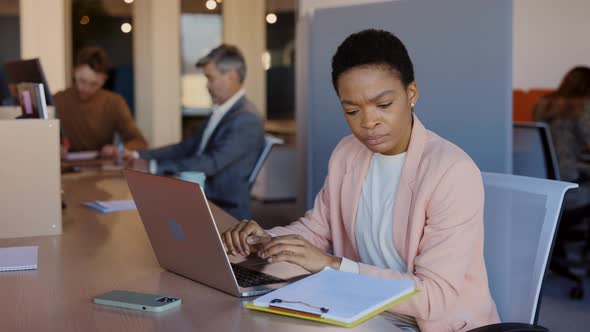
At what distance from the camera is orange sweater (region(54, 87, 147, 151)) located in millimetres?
5371

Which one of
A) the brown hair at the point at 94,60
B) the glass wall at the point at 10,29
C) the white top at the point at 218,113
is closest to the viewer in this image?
the white top at the point at 218,113

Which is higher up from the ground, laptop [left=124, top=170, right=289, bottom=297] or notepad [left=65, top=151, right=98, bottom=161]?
laptop [left=124, top=170, right=289, bottom=297]

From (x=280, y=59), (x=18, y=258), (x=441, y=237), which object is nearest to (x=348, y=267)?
(x=441, y=237)

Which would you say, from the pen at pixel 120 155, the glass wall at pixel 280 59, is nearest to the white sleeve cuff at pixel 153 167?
the pen at pixel 120 155

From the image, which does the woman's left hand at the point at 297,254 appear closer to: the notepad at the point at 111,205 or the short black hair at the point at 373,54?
the short black hair at the point at 373,54

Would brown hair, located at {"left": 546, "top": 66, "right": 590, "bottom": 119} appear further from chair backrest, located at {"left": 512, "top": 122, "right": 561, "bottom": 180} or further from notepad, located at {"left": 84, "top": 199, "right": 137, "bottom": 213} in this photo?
notepad, located at {"left": 84, "top": 199, "right": 137, "bottom": 213}

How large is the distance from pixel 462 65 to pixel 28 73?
2.20m

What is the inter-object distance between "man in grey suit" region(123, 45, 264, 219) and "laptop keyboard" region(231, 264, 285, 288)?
2.27 meters

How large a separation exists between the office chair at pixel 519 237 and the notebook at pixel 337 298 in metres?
0.44

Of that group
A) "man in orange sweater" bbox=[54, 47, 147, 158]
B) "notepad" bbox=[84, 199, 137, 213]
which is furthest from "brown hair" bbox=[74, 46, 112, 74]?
"notepad" bbox=[84, 199, 137, 213]

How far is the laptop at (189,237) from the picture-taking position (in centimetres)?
165

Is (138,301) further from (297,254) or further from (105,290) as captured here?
(297,254)

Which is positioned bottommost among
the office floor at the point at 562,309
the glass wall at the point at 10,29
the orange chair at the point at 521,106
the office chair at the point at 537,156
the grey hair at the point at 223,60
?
the office floor at the point at 562,309

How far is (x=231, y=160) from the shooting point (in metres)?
4.26
